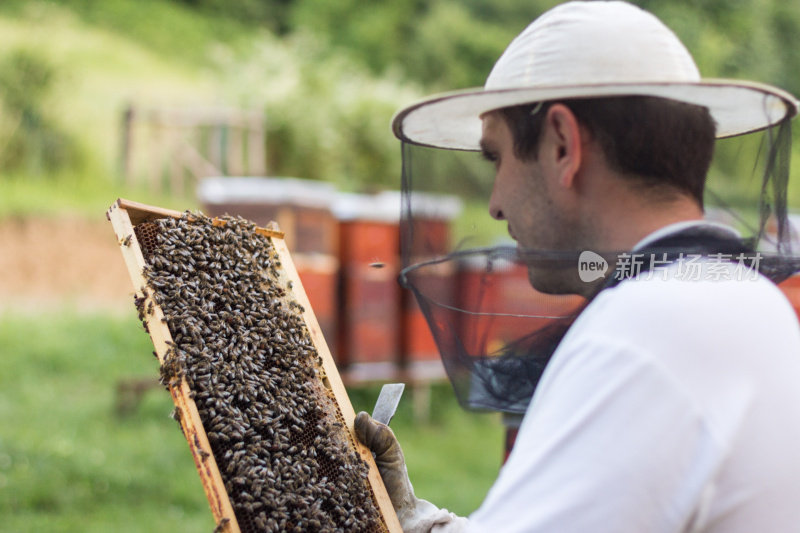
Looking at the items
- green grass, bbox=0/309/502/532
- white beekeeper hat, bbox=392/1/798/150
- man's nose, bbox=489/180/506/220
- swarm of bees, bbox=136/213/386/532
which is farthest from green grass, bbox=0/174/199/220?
white beekeeper hat, bbox=392/1/798/150

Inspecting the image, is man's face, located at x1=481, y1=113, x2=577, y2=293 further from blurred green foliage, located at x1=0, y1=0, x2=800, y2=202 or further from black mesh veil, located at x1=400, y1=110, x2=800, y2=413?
blurred green foliage, located at x1=0, y1=0, x2=800, y2=202

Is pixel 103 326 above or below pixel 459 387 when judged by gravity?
below

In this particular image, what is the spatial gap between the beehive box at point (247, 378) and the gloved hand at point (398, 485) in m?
0.05

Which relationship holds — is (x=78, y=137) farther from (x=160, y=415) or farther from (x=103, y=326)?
(x=160, y=415)

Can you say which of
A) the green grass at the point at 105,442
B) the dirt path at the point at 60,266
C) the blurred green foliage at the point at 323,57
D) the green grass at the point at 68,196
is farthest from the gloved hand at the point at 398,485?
the green grass at the point at 68,196

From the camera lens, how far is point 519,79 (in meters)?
1.59

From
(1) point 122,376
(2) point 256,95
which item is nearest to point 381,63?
(2) point 256,95

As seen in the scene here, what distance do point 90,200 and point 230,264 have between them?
1168 cm

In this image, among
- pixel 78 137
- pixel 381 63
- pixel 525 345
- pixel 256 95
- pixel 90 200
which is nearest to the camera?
pixel 525 345

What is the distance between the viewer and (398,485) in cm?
232

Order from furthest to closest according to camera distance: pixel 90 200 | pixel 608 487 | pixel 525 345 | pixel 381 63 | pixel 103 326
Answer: pixel 381 63 → pixel 90 200 → pixel 103 326 → pixel 525 345 → pixel 608 487

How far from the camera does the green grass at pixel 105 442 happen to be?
590 centimetres

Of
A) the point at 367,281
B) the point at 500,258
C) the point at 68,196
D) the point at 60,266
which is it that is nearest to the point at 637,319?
the point at 500,258

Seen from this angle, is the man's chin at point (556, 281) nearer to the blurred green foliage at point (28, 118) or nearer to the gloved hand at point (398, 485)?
the gloved hand at point (398, 485)
